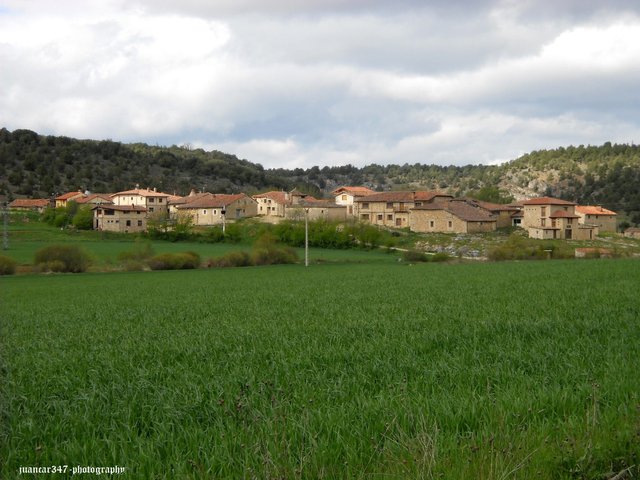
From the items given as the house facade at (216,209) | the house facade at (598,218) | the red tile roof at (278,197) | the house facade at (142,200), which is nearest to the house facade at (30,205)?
the house facade at (142,200)

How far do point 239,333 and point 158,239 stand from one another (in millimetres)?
78344

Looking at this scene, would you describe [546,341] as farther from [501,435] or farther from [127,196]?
[127,196]

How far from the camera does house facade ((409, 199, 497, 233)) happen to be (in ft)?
309

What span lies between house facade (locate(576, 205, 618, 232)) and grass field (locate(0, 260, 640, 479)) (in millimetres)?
99882

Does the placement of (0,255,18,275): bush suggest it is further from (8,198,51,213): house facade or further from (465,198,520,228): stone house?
(465,198,520,228): stone house

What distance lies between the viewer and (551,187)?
174 m

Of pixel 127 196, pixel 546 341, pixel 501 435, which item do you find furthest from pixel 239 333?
pixel 127 196

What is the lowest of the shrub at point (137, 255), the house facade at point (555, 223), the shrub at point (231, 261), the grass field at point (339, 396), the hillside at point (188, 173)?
the shrub at point (231, 261)

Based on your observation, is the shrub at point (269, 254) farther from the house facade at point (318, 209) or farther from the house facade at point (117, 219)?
the house facade at point (318, 209)

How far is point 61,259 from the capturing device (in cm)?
5578

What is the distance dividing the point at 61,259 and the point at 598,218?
297 feet

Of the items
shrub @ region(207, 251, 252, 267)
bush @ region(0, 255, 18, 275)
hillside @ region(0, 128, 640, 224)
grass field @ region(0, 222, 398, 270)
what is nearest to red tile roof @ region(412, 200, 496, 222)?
grass field @ region(0, 222, 398, 270)

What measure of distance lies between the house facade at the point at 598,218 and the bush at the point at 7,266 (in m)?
90.4

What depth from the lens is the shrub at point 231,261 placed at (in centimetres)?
6295
